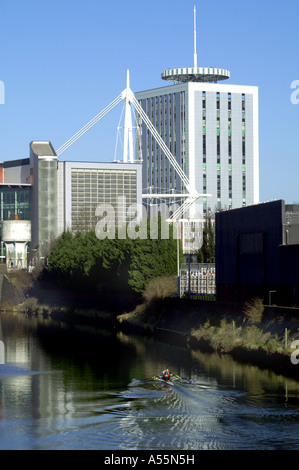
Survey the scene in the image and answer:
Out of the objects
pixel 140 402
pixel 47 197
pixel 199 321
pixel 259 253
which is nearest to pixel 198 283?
pixel 199 321

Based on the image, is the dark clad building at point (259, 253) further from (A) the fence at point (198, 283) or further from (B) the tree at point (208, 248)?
(B) the tree at point (208, 248)

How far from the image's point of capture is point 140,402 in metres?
50.5

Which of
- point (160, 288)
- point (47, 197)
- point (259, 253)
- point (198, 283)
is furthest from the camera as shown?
point (47, 197)

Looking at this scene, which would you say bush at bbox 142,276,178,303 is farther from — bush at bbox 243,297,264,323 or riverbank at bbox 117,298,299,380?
bush at bbox 243,297,264,323

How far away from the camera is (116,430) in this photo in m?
42.7

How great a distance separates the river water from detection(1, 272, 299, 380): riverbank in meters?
1.73

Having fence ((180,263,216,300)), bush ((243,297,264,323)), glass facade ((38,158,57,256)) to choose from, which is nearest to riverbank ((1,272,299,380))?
bush ((243,297,264,323))

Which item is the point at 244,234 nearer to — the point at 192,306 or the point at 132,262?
the point at 192,306

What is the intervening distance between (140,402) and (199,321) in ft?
98.4

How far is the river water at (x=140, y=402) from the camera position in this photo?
134 feet

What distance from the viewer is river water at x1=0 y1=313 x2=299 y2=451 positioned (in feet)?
134

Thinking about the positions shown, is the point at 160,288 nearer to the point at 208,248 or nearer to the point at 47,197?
the point at 208,248

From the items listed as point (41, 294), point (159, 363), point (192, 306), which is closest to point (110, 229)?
point (41, 294)
